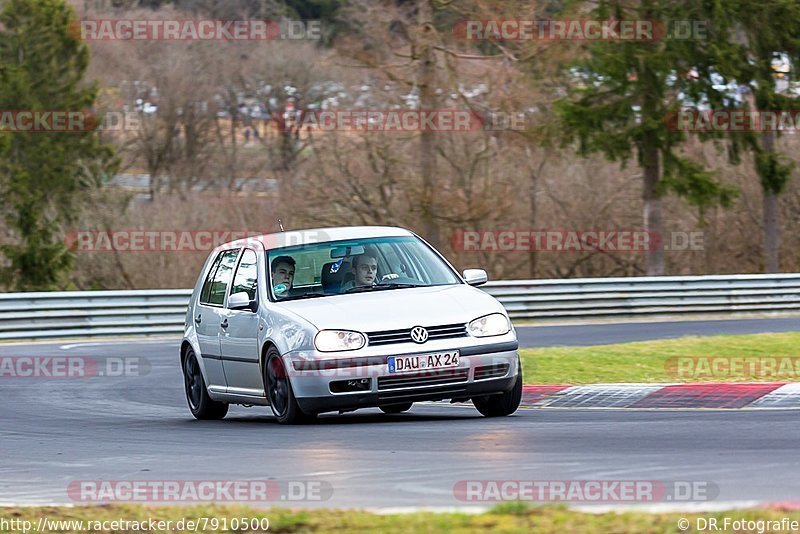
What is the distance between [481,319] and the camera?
10.9m

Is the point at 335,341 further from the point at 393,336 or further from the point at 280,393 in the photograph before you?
the point at 280,393

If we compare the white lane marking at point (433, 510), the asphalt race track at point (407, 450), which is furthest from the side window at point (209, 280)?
the white lane marking at point (433, 510)

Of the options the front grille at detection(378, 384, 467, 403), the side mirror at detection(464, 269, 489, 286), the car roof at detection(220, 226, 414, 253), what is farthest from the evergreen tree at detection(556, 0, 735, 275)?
the front grille at detection(378, 384, 467, 403)

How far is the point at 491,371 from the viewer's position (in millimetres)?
10883

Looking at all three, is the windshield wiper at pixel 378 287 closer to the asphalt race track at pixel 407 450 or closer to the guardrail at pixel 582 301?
the asphalt race track at pixel 407 450

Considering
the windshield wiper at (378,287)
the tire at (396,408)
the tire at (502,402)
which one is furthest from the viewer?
the tire at (396,408)

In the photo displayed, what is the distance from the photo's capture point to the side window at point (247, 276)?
1198 centimetres

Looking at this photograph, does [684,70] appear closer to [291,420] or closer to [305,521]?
[291,420]

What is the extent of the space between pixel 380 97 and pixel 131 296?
13.6 meters

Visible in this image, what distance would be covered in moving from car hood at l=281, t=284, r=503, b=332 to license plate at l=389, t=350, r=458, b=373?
0.23 meters

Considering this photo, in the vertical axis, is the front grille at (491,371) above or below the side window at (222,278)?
below

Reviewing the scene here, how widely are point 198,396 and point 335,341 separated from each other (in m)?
2.75

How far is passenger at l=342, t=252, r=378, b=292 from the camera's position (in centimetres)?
1164

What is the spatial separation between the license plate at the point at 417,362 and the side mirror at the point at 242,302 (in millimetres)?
1583
